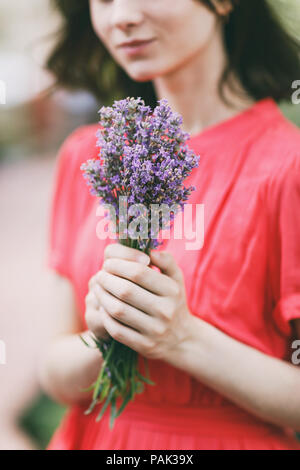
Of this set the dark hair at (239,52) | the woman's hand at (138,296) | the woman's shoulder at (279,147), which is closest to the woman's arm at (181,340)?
the woman's hand at (138,296)

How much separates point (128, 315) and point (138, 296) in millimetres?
40

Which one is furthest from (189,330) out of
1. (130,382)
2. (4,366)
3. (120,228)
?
(4,366)

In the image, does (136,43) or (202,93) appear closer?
(136,43)

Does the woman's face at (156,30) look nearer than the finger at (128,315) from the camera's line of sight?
No

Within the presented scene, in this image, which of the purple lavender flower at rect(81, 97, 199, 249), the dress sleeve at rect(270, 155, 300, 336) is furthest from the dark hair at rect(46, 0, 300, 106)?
the purple lavender flower at rect(81, 97, 199, 249)

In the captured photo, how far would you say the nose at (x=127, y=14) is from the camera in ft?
3.10

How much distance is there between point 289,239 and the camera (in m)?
0.93

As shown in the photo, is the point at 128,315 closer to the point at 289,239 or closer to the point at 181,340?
the point at 181,340

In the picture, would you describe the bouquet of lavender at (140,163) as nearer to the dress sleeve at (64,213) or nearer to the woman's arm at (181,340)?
the woman's arm at (181,340)

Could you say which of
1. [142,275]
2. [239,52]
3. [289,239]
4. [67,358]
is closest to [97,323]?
[142,275]

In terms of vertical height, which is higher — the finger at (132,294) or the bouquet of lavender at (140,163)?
the bouquet of lavender at (140,163)

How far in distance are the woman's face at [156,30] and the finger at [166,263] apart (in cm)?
42

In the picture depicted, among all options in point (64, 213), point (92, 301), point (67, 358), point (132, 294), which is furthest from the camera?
point (64, 213)

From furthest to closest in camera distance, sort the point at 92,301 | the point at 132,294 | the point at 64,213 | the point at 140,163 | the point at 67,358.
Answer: the point at 64,213 < the point at 67,358 < the point at 92,301 < the point at 132,294 < the point at 140,163
